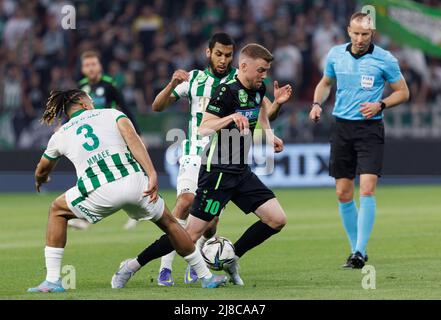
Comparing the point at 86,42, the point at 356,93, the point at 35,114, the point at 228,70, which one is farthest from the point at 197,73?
the point at 86,42

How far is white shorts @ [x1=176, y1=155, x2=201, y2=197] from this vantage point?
10711 millimetres

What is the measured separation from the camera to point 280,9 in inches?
1059

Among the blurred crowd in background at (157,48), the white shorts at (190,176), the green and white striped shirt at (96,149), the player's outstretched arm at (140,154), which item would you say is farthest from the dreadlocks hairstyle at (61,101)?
the blurred crowd in background at (157,48)

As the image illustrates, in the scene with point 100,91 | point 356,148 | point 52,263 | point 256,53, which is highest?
point 256,53

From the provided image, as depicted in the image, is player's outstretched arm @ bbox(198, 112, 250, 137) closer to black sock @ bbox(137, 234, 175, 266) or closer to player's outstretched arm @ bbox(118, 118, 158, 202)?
player's outstretched arm @ bbox(118, 118, 158, 202)

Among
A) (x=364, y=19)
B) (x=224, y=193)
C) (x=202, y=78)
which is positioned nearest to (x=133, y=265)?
(x=224, y=193)

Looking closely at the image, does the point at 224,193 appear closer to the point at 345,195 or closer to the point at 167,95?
the point at 167,95

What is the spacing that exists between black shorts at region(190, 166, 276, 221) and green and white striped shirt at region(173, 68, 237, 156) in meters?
0.72

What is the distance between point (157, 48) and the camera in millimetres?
26094

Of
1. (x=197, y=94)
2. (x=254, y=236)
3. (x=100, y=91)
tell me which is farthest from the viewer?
(x=100, y=91)

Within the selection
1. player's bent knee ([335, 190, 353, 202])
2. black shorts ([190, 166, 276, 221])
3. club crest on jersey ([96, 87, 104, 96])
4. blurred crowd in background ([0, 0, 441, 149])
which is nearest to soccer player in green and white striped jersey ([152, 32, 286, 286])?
black shorts ([190, 166, 276, 221])

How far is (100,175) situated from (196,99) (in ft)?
6.21

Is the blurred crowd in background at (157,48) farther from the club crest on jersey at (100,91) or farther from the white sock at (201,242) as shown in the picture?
the white sock at (201,242)
